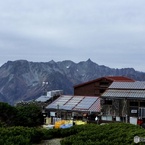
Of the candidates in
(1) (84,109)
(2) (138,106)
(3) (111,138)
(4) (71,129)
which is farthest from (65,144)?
(1) (84,109)

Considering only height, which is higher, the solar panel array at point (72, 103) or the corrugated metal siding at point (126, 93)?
the corrugated metal siding at point (126, 93)

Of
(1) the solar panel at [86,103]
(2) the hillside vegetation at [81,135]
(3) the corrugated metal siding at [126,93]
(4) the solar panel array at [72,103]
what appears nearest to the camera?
(2) the hillside vegetation at [81,135]

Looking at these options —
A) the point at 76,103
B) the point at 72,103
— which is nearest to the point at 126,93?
the point at 76,103

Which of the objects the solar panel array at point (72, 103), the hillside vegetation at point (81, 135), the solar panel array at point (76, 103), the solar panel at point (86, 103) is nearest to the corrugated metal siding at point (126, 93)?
the solar panel array at point (76, 103)

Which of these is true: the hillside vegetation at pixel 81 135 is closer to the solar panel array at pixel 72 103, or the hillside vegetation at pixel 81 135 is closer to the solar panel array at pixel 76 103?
the solar panel array at pixel 76 103

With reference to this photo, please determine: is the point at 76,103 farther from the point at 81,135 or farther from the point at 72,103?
the point at 81,135

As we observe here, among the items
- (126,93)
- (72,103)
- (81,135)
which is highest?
(126,93)

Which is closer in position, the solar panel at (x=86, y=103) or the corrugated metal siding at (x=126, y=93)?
the corrugated metal siding at (x=126, y=93)

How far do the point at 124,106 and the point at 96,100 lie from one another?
786cm

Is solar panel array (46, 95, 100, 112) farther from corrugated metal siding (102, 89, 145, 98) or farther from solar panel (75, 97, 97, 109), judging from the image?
corrugated metal siding (102, 89, 145, 98)

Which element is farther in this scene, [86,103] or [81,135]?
[86,103]

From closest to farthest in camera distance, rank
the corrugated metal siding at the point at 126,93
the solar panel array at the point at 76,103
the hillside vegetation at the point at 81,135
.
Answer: the hillside vegetation at the point at 81,135 → the corrugated metal siding at the point at 126,93 → the solar panel array at the point at 76,103

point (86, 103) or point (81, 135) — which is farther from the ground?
point (81, 135)

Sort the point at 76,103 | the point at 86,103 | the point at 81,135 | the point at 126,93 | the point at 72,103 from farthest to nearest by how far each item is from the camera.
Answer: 1. the point at 72,103
2. the point at 76,103
3. the point at 86,103
4. the point at 126,93
5. the point at 81,135
